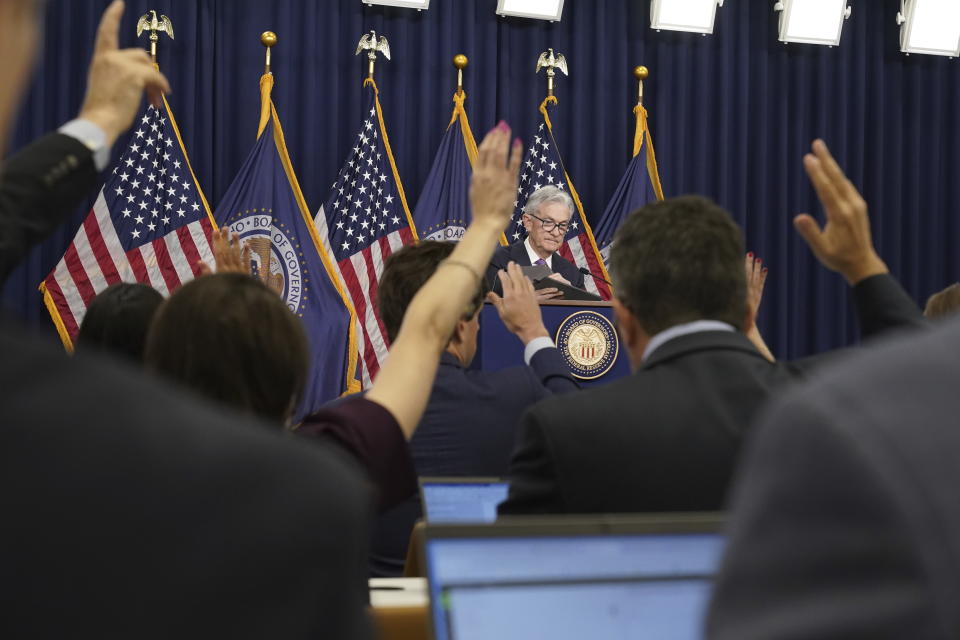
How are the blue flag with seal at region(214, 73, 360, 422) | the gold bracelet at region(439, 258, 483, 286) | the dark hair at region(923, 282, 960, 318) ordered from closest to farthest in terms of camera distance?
the gold bracelet at region(439, 258, 483, 286), the dark hair at region(923, 282, 960, 318), the blue flag with seal at region(214, 73, 360, 422)

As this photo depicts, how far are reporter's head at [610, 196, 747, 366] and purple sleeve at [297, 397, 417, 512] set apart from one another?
609mm

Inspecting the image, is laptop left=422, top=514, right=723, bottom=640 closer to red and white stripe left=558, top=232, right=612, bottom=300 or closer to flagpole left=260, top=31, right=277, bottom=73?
red and white stripe left=558, top=232, right=612, bottom=300

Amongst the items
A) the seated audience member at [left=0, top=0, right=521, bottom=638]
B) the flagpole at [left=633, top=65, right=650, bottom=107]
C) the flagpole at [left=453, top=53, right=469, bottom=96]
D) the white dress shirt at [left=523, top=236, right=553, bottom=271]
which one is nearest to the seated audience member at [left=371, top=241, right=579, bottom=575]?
the seated audience member at [left=0, top=0, right=521, bottom=638]

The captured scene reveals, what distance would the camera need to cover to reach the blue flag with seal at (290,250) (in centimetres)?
609

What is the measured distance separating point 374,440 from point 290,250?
203 inches

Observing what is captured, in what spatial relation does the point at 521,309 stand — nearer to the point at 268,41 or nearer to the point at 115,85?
the point at 115,85

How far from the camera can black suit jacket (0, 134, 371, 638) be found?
17.9 inches

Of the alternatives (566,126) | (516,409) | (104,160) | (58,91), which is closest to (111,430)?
(104,160)

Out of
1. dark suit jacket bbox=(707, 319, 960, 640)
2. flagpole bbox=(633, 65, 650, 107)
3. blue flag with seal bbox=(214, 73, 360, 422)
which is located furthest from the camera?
flagpole bbox=(633, 65, 650, 107)

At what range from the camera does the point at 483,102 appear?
7.21 metres

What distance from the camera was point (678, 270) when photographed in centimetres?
169

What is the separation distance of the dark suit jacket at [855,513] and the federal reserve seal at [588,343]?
3.35m

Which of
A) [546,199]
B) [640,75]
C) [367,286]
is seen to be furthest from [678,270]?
[640,75]

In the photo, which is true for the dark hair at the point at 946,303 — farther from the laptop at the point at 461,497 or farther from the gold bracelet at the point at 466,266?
the gold bracelet at the point at 466,266
